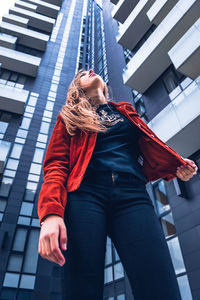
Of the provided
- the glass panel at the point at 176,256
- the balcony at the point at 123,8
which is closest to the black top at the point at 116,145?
the glass panel at the point at 176,256

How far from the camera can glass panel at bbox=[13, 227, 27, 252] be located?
513 inches

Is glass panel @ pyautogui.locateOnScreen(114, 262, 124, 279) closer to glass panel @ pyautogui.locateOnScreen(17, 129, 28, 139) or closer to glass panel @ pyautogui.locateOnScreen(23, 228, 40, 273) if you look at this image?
glass panel @ pyautogui.locateOnScreen(23, 228, 40, 273)

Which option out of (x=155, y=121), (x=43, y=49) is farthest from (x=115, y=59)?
(x=155, y=121)

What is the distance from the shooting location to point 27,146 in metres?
17.2

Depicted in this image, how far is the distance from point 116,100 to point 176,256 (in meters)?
11.3

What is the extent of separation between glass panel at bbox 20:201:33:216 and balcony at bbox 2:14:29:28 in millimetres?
22392

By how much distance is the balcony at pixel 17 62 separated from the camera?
21.2 m

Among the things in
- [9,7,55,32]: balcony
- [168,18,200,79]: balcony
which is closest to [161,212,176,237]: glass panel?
[168,18,200,79]: balcony

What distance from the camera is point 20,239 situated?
43.8 feet

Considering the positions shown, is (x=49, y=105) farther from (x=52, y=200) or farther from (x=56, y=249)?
(x=56, y=249)

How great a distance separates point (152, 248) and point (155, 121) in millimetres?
8057

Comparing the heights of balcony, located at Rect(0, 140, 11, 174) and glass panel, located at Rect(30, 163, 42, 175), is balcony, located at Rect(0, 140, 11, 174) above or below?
above

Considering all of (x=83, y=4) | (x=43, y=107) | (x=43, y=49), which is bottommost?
(x=43, y=107)

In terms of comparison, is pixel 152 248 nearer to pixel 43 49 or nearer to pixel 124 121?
pixel 124 121
